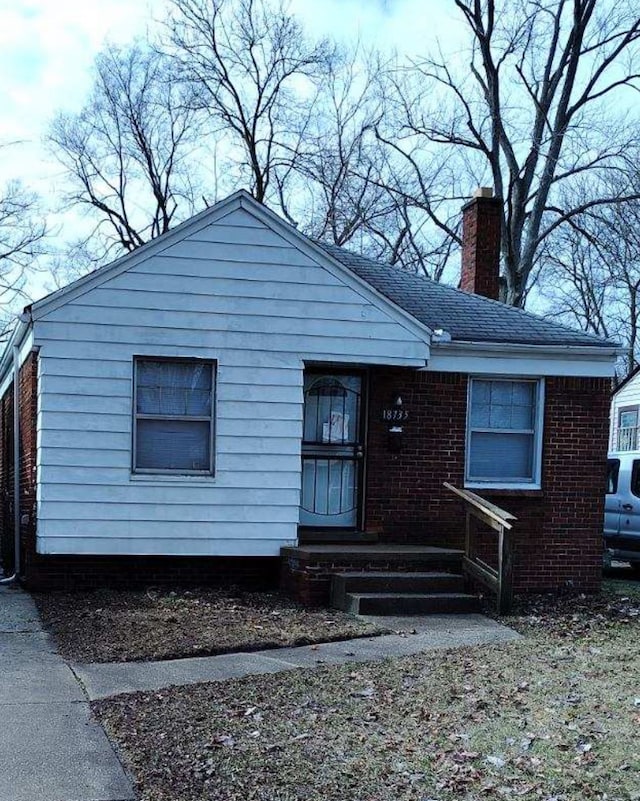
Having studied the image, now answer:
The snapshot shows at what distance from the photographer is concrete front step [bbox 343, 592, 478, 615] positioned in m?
9.60

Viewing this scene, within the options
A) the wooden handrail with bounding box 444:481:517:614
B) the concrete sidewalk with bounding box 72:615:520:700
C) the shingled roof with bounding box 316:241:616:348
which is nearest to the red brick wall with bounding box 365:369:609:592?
the shingled roof with bounding box 316:241:616:348

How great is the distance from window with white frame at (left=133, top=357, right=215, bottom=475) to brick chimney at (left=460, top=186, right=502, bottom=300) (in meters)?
5.79

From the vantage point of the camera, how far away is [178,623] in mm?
8930

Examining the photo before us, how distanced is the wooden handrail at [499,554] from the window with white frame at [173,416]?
307 centimetres

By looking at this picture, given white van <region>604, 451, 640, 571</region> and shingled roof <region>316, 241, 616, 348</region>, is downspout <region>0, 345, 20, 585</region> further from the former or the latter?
white van <region>604, 451, 640, 571</region>

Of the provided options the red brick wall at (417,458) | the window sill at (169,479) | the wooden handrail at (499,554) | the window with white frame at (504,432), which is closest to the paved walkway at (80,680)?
the wooden handrail at (499,554)

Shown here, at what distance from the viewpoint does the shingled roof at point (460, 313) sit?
1193cm

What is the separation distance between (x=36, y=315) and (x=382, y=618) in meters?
4.95

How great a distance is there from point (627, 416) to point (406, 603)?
19.0m

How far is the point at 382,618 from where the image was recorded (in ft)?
31.1

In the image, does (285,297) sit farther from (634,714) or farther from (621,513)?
(621,513)

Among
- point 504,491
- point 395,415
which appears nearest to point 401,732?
point 395,415

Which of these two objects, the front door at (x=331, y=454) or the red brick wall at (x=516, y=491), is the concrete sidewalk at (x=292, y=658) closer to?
the red brick wall at (x=516, y=491)

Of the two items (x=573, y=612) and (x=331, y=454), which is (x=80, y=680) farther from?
(x=573, y=612)
